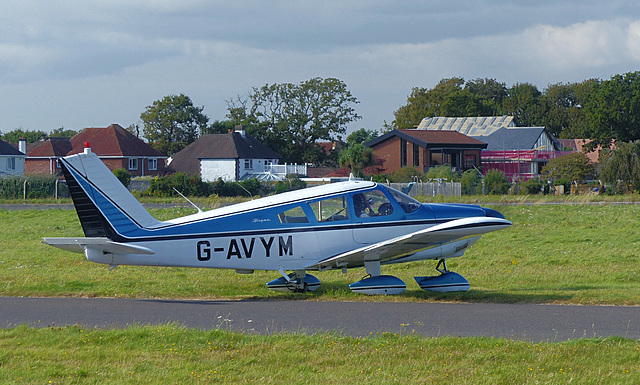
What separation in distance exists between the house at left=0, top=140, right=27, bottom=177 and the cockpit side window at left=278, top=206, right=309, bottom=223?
62.4m

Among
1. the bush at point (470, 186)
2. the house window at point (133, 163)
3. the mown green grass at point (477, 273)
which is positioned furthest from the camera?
the house window at point (133, 163)

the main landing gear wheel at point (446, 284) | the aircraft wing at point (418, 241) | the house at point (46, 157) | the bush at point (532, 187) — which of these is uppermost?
the house at point (46, 157)

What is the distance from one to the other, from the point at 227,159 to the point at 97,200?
196 feet

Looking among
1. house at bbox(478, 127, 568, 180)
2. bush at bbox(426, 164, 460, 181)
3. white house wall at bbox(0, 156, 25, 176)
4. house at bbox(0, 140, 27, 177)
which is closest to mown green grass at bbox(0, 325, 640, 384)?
bush at bbox(426, 164, 460, 181)

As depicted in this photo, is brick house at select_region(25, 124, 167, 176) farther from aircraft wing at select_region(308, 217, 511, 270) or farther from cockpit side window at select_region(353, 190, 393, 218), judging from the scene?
aircraft wing at select_region(308, 217, 511, 270)

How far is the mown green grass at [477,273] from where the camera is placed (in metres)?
12.3

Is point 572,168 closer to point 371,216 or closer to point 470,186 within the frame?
point 470,186

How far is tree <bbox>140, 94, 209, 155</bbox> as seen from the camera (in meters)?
85.4

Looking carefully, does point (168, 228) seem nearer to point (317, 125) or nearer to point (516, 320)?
point (516, 320)

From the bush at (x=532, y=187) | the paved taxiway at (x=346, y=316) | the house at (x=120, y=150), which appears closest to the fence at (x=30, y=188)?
the house at (x=120, y=150)

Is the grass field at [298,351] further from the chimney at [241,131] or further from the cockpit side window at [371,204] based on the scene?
the chimney at [241,131]

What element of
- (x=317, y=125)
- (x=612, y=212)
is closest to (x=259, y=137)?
(x=317, y=125)

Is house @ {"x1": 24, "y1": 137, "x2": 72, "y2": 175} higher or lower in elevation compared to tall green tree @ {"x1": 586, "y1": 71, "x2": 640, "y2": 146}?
lower

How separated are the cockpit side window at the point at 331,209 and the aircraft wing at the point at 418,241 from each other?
0.67 m
